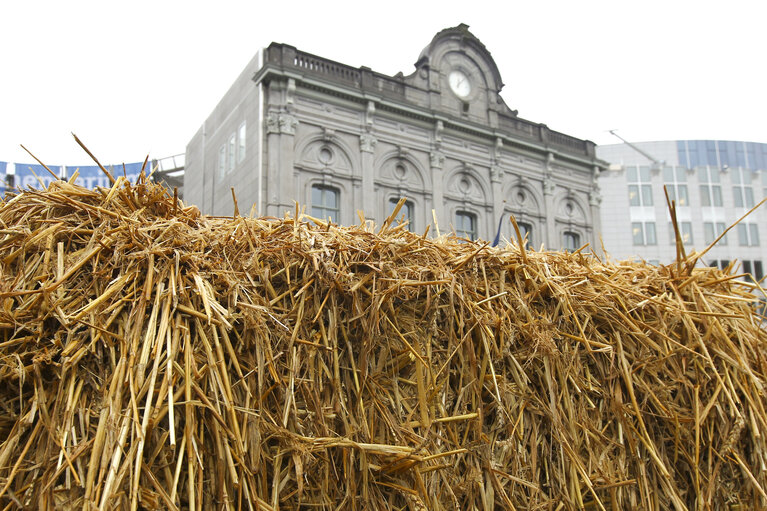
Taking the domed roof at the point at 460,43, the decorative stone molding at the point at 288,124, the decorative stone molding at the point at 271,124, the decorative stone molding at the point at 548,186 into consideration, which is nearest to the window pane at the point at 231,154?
the decorative stone molding at the point at 271,124

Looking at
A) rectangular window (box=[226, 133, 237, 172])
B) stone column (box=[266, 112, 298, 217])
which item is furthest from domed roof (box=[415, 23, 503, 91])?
rectangular window (box=[226, 133, 237, 172])

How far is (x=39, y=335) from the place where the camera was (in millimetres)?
2170

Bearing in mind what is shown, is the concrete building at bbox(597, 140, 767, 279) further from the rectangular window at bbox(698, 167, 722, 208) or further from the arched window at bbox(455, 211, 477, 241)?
the arched window at bbox(455, 211, 477, 241)

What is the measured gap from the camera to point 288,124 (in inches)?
792

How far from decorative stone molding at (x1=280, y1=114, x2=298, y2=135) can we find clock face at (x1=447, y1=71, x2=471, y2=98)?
8.48 m

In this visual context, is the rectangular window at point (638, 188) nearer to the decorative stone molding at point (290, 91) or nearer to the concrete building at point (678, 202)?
the concrete building at point (678, 202)

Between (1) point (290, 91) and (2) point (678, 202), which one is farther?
(2) point (678, 202)

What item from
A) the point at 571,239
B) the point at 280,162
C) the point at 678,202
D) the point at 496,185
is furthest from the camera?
the point at 678,202

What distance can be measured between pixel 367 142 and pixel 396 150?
56.6 inches

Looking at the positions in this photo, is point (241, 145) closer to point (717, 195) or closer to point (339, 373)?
point (339, 373)

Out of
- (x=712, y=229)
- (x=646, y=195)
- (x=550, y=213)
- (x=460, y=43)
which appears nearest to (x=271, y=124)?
(x=460, y=43)

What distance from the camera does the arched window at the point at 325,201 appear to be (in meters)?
20.9

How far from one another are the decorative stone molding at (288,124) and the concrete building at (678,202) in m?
27.1

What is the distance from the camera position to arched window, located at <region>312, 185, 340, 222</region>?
68.7 feet
